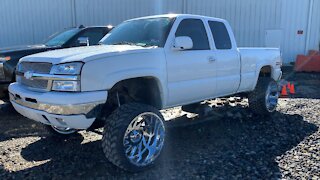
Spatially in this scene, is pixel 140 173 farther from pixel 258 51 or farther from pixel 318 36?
pixel 318 36

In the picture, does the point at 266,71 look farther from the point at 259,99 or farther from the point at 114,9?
the point at 114,9

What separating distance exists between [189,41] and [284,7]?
38.6 ft

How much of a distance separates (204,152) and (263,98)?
2.38 meters

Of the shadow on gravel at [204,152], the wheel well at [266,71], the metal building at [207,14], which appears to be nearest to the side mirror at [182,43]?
the shadow on gravel at [204,152]

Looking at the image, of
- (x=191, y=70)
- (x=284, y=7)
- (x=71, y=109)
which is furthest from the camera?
(x=284, y=7)

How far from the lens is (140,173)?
392cm

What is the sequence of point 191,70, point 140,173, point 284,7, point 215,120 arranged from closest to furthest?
point 140,173
point 191,70
point 215,120
point 284,7

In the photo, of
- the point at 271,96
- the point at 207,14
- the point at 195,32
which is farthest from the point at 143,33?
the point at 207,14

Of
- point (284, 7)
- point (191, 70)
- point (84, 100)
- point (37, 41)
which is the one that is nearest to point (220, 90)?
point (191, 70)

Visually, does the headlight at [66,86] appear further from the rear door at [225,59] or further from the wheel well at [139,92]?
the rear door at [225,59]

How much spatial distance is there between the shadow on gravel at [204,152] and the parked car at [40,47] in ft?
5.79

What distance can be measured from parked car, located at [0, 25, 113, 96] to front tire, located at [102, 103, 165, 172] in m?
2.43

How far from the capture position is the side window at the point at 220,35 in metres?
5.43

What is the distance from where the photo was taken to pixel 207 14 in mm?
15219
